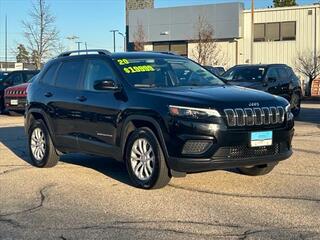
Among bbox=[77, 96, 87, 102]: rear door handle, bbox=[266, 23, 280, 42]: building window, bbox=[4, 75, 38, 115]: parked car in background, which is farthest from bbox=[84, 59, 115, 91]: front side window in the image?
bbox=[266, 23, 280, 42]: building window

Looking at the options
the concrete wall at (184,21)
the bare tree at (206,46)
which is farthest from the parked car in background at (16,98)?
the concrete wall at (184,21)

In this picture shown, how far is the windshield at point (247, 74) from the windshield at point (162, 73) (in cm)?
850

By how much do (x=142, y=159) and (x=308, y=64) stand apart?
37.7m

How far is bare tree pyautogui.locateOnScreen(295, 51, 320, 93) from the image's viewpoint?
42.7 metres

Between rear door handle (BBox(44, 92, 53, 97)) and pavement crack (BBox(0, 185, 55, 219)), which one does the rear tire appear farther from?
rear door handle (BBox(44, 92, 53, 97))

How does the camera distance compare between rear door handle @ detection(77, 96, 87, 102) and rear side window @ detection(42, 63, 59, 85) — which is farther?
rear side window @ detection(42, 63, 59, 85)

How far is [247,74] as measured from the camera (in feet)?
56.5

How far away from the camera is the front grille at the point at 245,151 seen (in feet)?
22.6

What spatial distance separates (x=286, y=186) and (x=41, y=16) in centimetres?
3457

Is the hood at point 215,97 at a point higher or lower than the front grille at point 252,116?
higher

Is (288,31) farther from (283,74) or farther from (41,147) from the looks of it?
(41,147)

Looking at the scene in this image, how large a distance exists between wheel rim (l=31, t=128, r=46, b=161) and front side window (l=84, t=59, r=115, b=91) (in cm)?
142

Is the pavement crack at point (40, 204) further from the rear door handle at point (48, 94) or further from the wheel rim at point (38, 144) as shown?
the rear door handle at point (48, 94)

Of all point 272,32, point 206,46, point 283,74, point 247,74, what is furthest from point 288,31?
point 247,74
